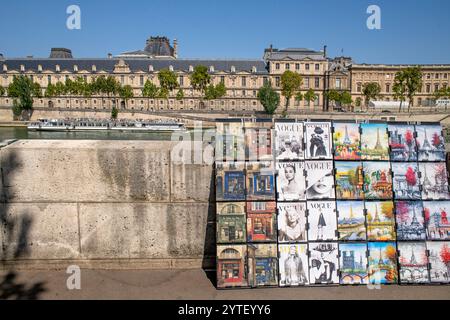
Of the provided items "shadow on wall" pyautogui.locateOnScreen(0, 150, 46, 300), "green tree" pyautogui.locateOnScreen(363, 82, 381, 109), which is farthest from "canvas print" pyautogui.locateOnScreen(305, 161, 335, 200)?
"green tree" pyautogui.locateOnScreen(363, 82, 381, 109)

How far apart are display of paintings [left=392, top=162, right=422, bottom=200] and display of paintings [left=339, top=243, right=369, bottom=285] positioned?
36.5 inches

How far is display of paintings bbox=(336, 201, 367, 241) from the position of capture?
4.91 metres

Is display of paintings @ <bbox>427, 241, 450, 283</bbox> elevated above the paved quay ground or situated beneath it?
elevated above

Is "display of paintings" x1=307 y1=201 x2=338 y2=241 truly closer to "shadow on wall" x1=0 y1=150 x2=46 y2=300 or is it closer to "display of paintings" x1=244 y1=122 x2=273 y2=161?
"display of paintings" x1=244 y1=122 x2=273 y2=161

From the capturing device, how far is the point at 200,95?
74938 mm

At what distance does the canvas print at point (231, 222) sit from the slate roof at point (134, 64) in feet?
243

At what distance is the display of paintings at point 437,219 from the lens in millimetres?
4961

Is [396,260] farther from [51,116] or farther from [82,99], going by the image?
[82,99]

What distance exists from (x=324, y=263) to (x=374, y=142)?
187 cm

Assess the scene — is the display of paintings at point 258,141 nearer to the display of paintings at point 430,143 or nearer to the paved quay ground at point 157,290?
the paved quay ground at point 157,290

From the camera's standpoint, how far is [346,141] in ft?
16.9

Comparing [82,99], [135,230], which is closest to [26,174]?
[135,230]

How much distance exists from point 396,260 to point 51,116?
65.7 metres

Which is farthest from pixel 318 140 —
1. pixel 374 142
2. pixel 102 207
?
pixel 102 207
